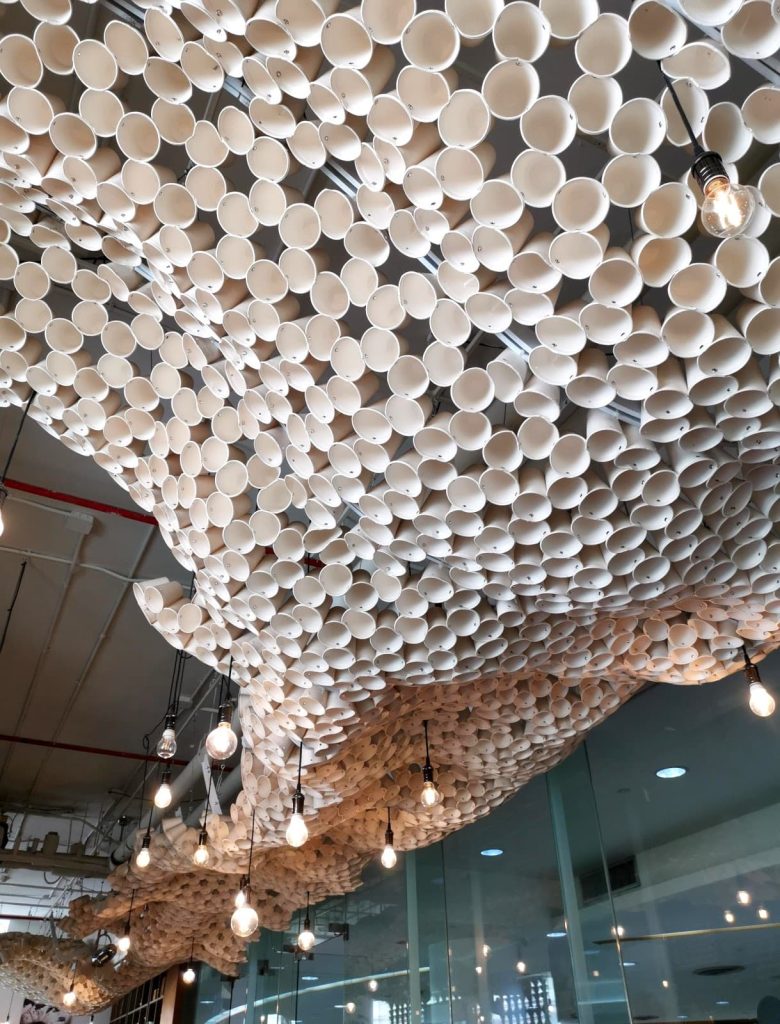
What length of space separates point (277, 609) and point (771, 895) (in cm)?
400

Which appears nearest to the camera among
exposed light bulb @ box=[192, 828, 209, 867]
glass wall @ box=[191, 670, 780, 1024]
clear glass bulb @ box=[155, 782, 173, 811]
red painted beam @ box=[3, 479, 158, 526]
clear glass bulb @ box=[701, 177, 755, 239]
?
clear glass bulb @ box=[701, 177, 755, 239]

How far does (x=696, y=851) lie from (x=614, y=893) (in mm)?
870

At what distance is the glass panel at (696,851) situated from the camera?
545 centimetres

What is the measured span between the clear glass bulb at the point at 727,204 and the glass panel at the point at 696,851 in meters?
→ 4.76

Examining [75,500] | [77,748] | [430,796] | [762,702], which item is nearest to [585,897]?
[430,796]

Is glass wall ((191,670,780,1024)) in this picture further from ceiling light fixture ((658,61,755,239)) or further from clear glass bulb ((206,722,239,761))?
ceiling light fixture ((658,61,755,239))

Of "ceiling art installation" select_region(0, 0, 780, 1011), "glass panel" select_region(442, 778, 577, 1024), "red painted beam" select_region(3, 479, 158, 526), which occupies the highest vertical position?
"red painted beam" select_region(3, 479, 158, 526)

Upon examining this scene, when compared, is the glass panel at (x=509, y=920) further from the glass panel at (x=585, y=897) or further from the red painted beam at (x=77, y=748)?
the red painted beam at (x=77, y=748)

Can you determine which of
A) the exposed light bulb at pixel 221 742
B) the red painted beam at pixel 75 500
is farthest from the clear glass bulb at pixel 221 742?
the red painted beam at pixel 75 500

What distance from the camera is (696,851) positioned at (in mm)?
5980

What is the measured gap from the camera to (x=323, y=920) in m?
10.2

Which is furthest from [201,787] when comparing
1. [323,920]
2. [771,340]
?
[771,340]

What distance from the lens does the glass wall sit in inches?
221

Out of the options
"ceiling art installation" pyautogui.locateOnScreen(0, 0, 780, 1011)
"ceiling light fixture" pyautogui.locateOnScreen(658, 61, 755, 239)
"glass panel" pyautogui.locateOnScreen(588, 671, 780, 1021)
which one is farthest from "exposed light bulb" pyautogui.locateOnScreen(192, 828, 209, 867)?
"ceiling light fixture" pyautogui.locateOnScreen(658, 61, 755, 239)
